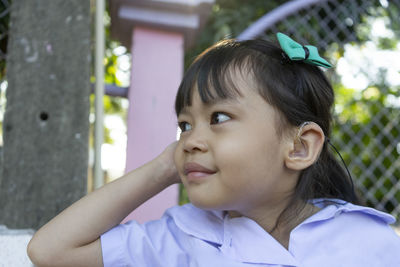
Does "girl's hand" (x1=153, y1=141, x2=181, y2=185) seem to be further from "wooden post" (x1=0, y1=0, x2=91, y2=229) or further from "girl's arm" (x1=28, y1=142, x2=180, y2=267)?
"wooden post" (x1=0, y1=0, x2=91, y2=229)

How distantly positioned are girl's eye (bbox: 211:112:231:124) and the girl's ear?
7.4 inches

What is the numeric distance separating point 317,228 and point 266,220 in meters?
0.13

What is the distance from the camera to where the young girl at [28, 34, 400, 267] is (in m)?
0.99

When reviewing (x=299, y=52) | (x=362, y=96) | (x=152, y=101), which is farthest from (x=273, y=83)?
(x=362, y=96)

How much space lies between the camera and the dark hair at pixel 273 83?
104cm

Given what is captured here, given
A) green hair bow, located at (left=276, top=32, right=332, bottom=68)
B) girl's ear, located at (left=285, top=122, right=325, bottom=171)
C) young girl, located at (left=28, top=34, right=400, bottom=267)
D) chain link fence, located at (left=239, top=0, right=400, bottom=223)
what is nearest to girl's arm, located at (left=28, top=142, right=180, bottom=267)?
young girl, located at (left=28, top=34, right=400, bottom=267)

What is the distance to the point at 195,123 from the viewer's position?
1.03m

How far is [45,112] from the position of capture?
1.31m

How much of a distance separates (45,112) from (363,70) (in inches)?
82.7

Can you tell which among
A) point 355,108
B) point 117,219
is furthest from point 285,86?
point 355,108

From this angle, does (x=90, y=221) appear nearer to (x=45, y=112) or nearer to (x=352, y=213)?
(x=45, y=112)

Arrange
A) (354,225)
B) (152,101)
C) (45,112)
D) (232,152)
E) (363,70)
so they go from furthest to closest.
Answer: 1. (363,70)
2. (152,101)
3. (45,112)
4. (354,225)
5. (232,152)

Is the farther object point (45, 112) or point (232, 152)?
point (45, 112)

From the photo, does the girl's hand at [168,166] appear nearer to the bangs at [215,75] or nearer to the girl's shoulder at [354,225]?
the bangs at [215,75]
